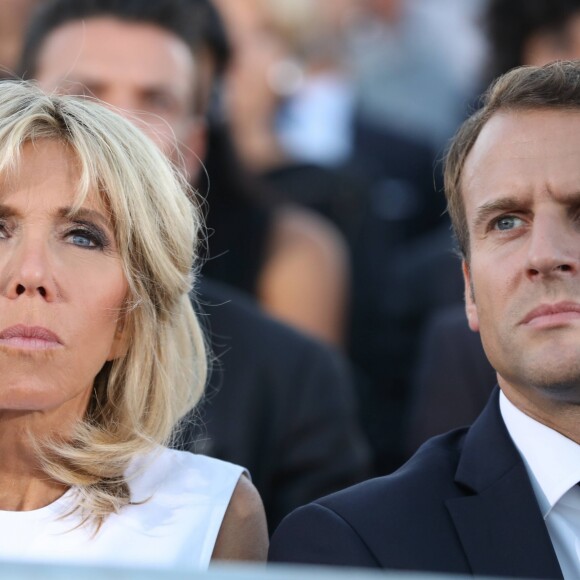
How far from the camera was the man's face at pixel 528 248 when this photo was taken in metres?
2.51

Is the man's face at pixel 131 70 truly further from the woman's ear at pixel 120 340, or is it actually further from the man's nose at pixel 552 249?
the man's nose at pixel 552 249

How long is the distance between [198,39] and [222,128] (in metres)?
0.35

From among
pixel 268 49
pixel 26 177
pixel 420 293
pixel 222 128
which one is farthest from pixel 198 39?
pixel 26 177

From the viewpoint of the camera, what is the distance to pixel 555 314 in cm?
252

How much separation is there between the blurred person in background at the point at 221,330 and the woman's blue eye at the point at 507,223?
1.03 metres

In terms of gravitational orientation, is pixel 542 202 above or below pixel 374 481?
above

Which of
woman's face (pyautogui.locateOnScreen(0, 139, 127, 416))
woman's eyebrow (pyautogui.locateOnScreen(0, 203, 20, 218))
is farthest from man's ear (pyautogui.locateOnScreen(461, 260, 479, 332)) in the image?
woman's eyebrow (pyautogui.locateOnScreen(0, 203, 20, 218))

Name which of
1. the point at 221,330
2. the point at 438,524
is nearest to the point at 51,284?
the point at 438,524

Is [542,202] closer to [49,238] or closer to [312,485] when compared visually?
[49,238]

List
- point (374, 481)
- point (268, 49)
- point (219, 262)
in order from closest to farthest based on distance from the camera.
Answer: point (374, 481) < point (219, 262) < point (268, 49)

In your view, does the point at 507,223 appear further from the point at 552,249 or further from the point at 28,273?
the point at 28,273

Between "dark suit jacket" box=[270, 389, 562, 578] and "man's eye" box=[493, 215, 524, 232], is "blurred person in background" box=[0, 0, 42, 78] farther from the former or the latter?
"dark suit jacket" box=[270, 389, 562, 578]

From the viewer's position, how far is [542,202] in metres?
2.61

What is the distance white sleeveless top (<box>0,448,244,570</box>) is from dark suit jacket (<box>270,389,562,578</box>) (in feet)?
1.00
